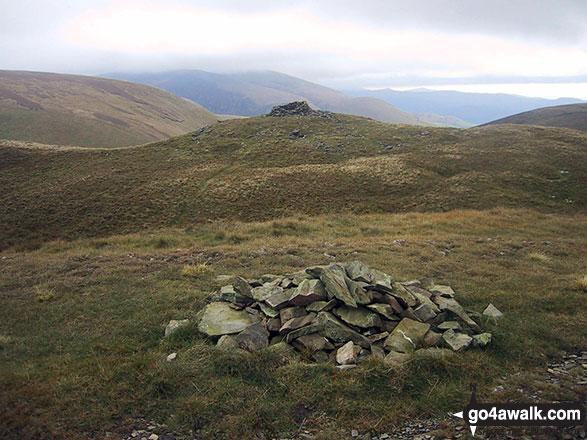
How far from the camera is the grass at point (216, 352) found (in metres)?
6.65

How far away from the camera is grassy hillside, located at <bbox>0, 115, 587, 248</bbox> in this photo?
32188 millimetres

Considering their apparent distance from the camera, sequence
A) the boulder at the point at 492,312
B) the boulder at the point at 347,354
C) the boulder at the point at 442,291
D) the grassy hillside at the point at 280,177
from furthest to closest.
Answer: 1. the grassy hillside at the point at 280,177
2. the boulder at the point at 442,291
3. the boulder at the point at 492,312
4. the boulder at the point at 347,354

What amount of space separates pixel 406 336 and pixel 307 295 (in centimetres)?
278

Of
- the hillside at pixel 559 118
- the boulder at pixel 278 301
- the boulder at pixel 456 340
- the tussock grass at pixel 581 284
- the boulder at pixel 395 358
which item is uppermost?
the hillside at pixel 559 118

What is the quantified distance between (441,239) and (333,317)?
13.4 meters

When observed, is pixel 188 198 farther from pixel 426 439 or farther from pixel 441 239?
pixel 426 439

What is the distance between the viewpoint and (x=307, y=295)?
938 centimetres

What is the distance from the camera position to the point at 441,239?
19.8m

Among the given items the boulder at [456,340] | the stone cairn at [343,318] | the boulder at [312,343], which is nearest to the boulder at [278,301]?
the stone cairn at [343,318]

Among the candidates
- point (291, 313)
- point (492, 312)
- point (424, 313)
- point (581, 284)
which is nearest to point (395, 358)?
point (424, 313)

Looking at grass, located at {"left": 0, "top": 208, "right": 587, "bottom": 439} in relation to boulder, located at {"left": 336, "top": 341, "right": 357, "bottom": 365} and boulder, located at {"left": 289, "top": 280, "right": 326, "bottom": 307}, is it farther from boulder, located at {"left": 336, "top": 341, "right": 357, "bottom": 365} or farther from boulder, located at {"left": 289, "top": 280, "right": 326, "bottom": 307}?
boulder, located at {"left": 289, "top": 280, "right": 326, "bottom": 307}

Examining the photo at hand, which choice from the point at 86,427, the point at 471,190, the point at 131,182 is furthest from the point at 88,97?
the point at 86,427

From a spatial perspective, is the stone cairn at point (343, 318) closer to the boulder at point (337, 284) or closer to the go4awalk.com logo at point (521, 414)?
the boulder at point (337, 284)

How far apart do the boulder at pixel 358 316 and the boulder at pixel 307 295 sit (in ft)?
2.02
